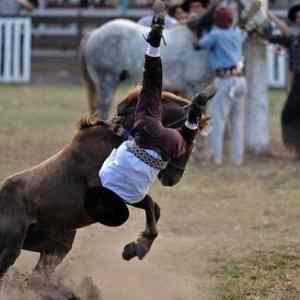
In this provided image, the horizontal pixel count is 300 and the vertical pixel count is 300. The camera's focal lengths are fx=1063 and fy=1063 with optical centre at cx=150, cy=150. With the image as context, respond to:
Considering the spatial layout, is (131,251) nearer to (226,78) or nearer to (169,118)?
(169,118)

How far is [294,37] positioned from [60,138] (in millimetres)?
3606

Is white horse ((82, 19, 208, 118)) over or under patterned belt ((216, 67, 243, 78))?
under

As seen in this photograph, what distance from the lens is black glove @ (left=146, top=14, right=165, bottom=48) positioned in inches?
233

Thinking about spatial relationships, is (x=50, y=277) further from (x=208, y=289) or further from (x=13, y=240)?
(x=208, y=289)

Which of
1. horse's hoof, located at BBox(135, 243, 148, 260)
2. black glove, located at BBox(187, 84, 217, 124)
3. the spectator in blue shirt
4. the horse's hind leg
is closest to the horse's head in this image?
black glove, located at BBox(187, 84, 217, 124)

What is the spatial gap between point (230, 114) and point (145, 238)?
7177 millimetres

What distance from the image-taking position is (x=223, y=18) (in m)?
12.7

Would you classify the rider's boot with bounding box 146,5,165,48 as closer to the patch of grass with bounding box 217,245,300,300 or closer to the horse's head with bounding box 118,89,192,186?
the horse's head with bounding box 118,89,192,186

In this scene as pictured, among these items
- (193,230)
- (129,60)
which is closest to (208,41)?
(129,60)

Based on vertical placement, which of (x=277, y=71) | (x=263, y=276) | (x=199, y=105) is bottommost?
(x=277, y=71)

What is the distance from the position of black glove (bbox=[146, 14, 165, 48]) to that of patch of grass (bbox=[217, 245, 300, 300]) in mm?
1882

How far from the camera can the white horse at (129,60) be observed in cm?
1338

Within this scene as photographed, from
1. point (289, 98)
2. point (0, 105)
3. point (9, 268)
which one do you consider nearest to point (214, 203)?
point (289, 98)

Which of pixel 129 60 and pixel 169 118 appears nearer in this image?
pixel 169 118
